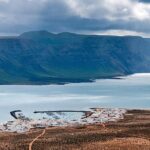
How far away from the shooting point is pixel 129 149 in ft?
194

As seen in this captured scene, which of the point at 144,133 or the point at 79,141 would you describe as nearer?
the point at 79,141

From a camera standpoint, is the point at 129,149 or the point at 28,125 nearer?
the point at 129,149

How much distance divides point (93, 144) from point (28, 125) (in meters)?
45.3

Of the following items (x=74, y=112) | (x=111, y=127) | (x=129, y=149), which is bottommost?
(x=129, y=149)

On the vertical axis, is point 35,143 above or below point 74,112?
below

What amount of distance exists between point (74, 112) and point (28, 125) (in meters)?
44.3

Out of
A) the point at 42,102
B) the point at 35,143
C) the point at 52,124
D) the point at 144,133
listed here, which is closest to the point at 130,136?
the point at 144,133

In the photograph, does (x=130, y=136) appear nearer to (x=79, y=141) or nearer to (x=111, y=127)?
(x=79, y=141)

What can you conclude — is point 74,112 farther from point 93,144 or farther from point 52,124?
point 93,144

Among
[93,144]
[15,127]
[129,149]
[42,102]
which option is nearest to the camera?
[129,149]

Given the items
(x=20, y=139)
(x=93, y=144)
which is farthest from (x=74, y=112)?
(x=93, y=144)

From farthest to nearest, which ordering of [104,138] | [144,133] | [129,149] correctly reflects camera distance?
[144,133] → [104,138] → [129,149]

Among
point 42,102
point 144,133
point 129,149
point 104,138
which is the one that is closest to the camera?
point 129,149

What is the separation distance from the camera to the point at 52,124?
107250 millimetres
